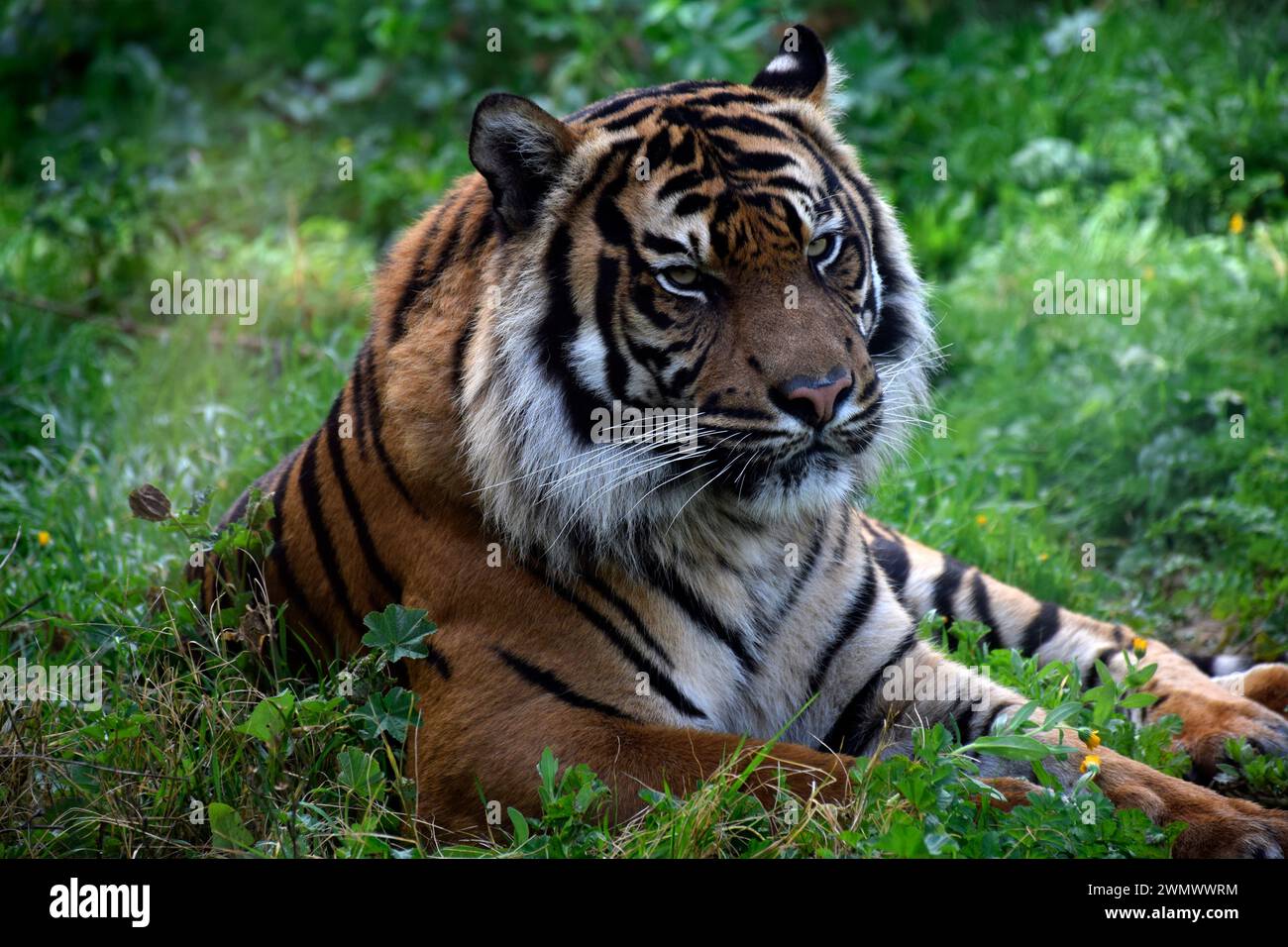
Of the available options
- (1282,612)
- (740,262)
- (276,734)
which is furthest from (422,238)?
(1282,612)

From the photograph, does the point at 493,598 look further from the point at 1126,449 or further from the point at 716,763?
the point at 1126,449

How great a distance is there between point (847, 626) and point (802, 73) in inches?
55.5

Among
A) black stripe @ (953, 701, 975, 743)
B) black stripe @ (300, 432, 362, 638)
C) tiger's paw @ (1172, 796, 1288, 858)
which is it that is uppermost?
black stripe @ (300, 432, 362, 638)

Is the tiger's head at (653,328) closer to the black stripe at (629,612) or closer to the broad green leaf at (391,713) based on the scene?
the black stripe at (629,612)

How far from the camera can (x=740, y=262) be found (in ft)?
10.3

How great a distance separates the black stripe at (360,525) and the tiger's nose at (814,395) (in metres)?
1.04

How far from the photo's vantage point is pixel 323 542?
354 cm

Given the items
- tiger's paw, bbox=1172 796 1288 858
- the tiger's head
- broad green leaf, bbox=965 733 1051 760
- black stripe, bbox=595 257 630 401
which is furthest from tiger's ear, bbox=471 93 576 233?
tiger's paw, bbox=1172 796 1288 858

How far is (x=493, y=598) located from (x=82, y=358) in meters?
3.35

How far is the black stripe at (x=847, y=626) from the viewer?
140 inches

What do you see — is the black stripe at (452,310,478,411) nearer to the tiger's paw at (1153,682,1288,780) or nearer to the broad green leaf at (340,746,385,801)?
the broad green leaf at (340,746,385,801)

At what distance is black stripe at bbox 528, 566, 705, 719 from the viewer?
323 centimetres

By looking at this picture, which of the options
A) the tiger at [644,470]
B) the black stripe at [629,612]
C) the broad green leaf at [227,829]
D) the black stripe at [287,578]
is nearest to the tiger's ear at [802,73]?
the tiger at [644,470]

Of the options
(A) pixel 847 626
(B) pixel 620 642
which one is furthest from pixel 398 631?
(A) pixel 847 626
